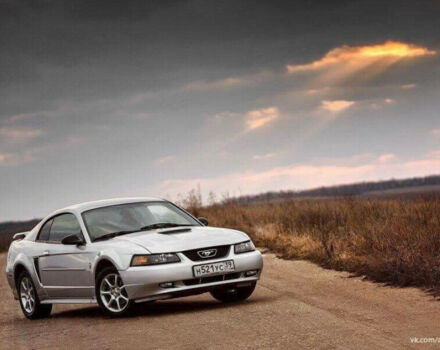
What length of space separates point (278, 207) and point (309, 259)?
365 inches

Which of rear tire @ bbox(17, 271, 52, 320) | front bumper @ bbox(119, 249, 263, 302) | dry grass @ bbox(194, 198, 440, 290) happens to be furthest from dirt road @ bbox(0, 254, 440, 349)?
dry grass @ bbox(194, 198, 440, 290)

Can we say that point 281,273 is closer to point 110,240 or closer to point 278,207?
point 110,240

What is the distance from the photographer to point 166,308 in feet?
38.9

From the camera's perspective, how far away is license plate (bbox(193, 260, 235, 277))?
35.0ft

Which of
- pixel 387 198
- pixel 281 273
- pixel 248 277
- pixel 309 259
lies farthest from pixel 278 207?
pixel 248 277

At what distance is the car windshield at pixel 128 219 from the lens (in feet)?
38.1

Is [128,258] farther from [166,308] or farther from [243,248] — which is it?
[243,248]

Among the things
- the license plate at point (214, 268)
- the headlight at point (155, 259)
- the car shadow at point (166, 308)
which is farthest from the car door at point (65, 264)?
the license plate at point (214, 268)

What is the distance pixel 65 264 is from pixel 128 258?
158cm

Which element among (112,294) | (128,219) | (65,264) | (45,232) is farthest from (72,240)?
(45,232)

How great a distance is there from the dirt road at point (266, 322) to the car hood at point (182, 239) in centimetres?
85

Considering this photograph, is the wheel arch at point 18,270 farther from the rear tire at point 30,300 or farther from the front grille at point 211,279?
the front grille at point 211,279

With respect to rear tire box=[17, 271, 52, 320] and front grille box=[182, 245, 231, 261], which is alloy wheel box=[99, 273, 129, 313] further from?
rear tire box=[17, 271, 52, 320]

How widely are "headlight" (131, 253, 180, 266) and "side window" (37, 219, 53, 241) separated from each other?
8.53 feet
